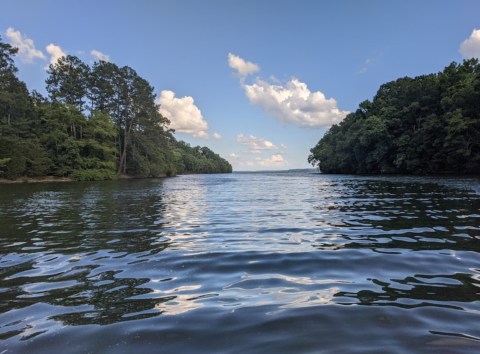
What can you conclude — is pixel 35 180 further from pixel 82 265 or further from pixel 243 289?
pixel 243 289

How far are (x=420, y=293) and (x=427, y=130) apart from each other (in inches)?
2308

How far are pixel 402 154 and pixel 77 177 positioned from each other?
177 ft

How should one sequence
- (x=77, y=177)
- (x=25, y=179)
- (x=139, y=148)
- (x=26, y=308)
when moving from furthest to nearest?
(x=139, y=148)
(x=77, y=177)
(x=25, y=179)
(x=26, y=308)

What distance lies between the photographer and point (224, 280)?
18.9 ft

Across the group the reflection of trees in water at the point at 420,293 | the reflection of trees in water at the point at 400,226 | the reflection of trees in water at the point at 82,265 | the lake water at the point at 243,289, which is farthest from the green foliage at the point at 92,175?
the reflection of trees in water at the point at 420,293

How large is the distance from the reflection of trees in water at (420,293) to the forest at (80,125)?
5154 centimetres

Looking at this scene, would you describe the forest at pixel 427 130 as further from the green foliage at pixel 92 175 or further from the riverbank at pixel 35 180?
the riverbank at pixel 35 180

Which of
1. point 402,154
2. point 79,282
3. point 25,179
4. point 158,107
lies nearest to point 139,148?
point 158,107

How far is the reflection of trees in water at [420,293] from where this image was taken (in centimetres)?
460

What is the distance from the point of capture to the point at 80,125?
64.2 meters

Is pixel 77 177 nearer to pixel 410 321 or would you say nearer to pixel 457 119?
pixel 457 119

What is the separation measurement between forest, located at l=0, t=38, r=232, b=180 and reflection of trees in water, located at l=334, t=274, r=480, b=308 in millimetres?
51542

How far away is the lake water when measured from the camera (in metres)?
3.65

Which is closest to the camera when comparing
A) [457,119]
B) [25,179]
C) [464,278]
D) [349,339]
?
[349,339]
